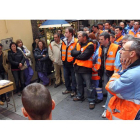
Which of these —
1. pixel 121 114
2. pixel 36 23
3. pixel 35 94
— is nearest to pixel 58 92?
pixel 36 23

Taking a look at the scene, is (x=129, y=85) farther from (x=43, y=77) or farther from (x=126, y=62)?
(x=43, y=77)

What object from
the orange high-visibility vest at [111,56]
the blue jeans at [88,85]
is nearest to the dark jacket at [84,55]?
the blue jeans at [88,85]

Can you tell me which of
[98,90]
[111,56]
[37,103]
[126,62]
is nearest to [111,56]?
[111,56]

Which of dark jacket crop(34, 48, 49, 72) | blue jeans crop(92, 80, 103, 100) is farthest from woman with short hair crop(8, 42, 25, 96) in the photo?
blue jeans crop(92, 80, 103, 100)

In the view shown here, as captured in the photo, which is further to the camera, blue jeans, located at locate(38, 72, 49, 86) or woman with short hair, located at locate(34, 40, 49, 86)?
blue jeans, located at locate(38, 72, 49, 86)

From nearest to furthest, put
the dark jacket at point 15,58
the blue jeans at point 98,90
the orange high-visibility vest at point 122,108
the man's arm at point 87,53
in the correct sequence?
1. the orange high-visibility vest at point 122,108
2. the man's arm at point 87,53
3. the blue jeans at point 98,90
4. the dark jacket at point 15,58

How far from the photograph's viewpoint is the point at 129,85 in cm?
156

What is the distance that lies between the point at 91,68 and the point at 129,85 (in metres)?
2.09

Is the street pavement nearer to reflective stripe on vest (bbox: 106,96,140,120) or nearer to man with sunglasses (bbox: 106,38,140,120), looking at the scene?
reflective stripe on vest (bbox: 106,96,140,120)

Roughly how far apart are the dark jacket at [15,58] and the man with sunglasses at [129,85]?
3.52 m

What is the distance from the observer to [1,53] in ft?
14.4

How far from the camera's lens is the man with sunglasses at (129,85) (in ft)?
5.12

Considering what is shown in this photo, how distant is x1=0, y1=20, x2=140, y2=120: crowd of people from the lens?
1.59 m

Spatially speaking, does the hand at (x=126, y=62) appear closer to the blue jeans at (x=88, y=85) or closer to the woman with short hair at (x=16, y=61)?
the blue jeans at (x=88, y=85)
